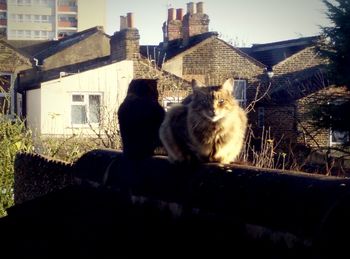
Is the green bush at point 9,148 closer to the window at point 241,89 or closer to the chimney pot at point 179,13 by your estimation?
the window at point 241,89

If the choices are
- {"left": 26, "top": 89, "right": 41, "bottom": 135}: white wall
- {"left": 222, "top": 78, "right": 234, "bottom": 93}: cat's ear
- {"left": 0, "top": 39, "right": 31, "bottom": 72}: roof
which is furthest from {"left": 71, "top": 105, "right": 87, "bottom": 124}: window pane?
{"left": 222, "top": 78, "right": 234, "bottom": 93}: cat's ear

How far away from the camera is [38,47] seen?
40656mm

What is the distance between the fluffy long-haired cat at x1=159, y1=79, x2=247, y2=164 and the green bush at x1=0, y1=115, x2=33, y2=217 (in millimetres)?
6937

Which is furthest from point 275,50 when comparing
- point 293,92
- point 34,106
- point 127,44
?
point 34,106

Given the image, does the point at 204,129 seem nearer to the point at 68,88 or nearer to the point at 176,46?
the point at 68,88

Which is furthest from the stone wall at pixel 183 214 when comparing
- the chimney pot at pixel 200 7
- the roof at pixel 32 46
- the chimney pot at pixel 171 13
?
the roof at pixel 32 46

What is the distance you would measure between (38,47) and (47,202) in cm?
3806

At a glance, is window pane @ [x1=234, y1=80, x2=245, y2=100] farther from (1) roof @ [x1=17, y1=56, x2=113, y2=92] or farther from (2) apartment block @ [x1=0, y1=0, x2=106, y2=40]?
(2) apartment block @ [x1=0, y1=0, x2=106, y2=40]

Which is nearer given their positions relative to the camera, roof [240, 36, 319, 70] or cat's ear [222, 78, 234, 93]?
cat's ear [222, 78, 234, 93]

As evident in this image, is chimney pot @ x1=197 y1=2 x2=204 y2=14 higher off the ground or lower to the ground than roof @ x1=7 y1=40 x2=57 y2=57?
higher

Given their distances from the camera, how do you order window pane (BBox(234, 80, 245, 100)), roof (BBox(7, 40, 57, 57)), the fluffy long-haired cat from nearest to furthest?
the fluffy long-haired cat, window pane (BBox(234, 80, 245, 100)), roof (BBox(7, 40, 57, 57))

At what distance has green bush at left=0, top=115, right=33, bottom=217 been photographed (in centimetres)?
1078

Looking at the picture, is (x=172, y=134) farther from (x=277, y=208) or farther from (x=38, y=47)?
(x=38, y=47)

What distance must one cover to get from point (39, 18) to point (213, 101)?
7817 centimetres
